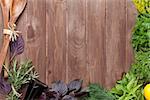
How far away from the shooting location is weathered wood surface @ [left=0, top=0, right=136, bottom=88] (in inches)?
63.8

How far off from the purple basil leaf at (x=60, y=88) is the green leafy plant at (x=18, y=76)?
0.10 m

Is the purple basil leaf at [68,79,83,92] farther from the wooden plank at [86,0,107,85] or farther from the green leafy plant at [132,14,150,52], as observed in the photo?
the green leafy plant at [132,14,150,52]

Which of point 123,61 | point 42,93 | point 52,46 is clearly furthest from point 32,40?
point 123,61

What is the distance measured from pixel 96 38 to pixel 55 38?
0.19 metres

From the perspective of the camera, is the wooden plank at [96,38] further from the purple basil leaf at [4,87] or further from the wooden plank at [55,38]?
the purple basil leaf at [4,87]

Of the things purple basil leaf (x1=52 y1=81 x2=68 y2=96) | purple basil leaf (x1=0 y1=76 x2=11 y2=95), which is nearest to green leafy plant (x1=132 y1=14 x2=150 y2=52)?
purple basil leaf (x1=52 y1=81 x2=68 y2=96)

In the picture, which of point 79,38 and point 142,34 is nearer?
point 142,34

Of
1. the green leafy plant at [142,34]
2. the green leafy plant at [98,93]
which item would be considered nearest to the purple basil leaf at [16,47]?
the green leafy plant at [98,93]

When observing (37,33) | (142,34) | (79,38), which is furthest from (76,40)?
(142,34)

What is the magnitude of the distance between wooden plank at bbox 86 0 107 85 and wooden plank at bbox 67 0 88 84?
0.02 meters

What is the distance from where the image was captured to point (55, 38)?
163 centimetres

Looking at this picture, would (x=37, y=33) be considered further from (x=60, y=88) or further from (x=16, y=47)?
(x=60, y=88)

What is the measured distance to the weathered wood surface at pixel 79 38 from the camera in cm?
162

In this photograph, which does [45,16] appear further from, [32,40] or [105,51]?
[105,51]
